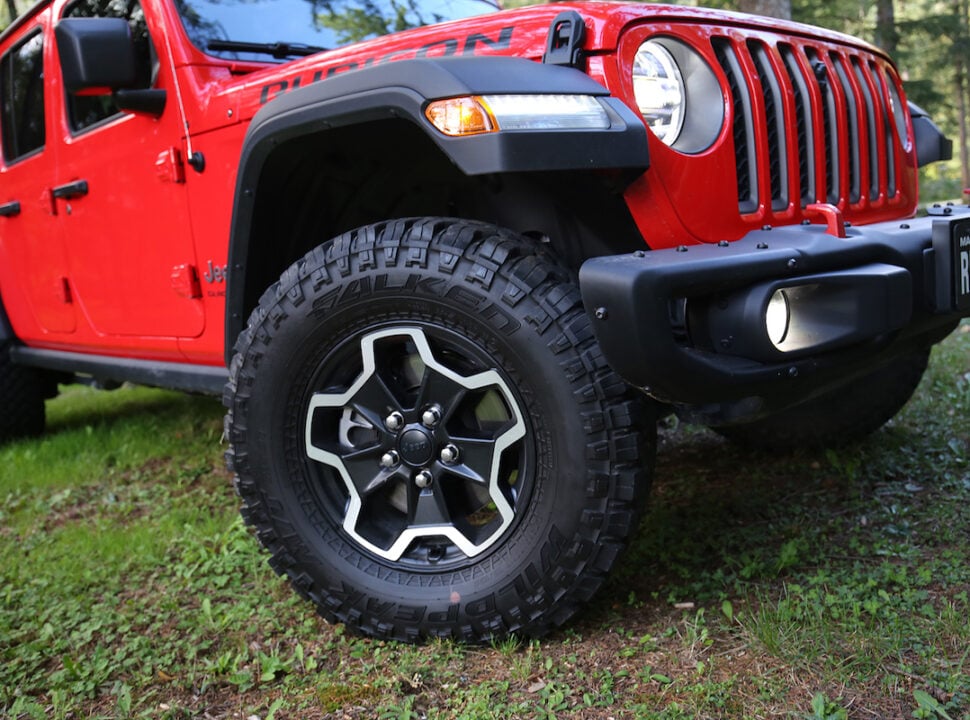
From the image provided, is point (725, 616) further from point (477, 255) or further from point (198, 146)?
point (198, 146)

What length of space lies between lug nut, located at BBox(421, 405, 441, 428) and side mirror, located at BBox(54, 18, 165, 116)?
4.87 feet

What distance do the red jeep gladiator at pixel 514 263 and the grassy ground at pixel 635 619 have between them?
0.18 metres

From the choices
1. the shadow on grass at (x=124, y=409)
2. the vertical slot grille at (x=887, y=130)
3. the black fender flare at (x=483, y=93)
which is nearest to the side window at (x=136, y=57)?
the black fender flare at (x=483, y=93)

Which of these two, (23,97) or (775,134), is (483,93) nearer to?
(775,134)

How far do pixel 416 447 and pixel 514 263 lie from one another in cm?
52

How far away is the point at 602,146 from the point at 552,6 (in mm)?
470

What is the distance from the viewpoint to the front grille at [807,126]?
212cm

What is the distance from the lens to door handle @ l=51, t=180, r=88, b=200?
3.33 meters

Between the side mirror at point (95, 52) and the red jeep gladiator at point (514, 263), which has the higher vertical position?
the side mirror at point (95, 52)

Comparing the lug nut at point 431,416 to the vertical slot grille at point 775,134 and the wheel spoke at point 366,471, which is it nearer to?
the wheel spoke at point 366,471

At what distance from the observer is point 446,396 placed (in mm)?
2129

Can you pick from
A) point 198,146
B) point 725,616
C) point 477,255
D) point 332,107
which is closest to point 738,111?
point 477,255

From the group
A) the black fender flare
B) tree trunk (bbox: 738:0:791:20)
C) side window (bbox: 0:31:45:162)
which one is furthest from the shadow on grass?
tree trunk (bbox: 738:0:791:20)

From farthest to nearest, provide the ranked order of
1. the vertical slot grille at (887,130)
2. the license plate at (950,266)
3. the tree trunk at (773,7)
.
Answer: the tree trunk at (773,7) → the vertical slot grille at (887,130) → the license plate at (950,266)
